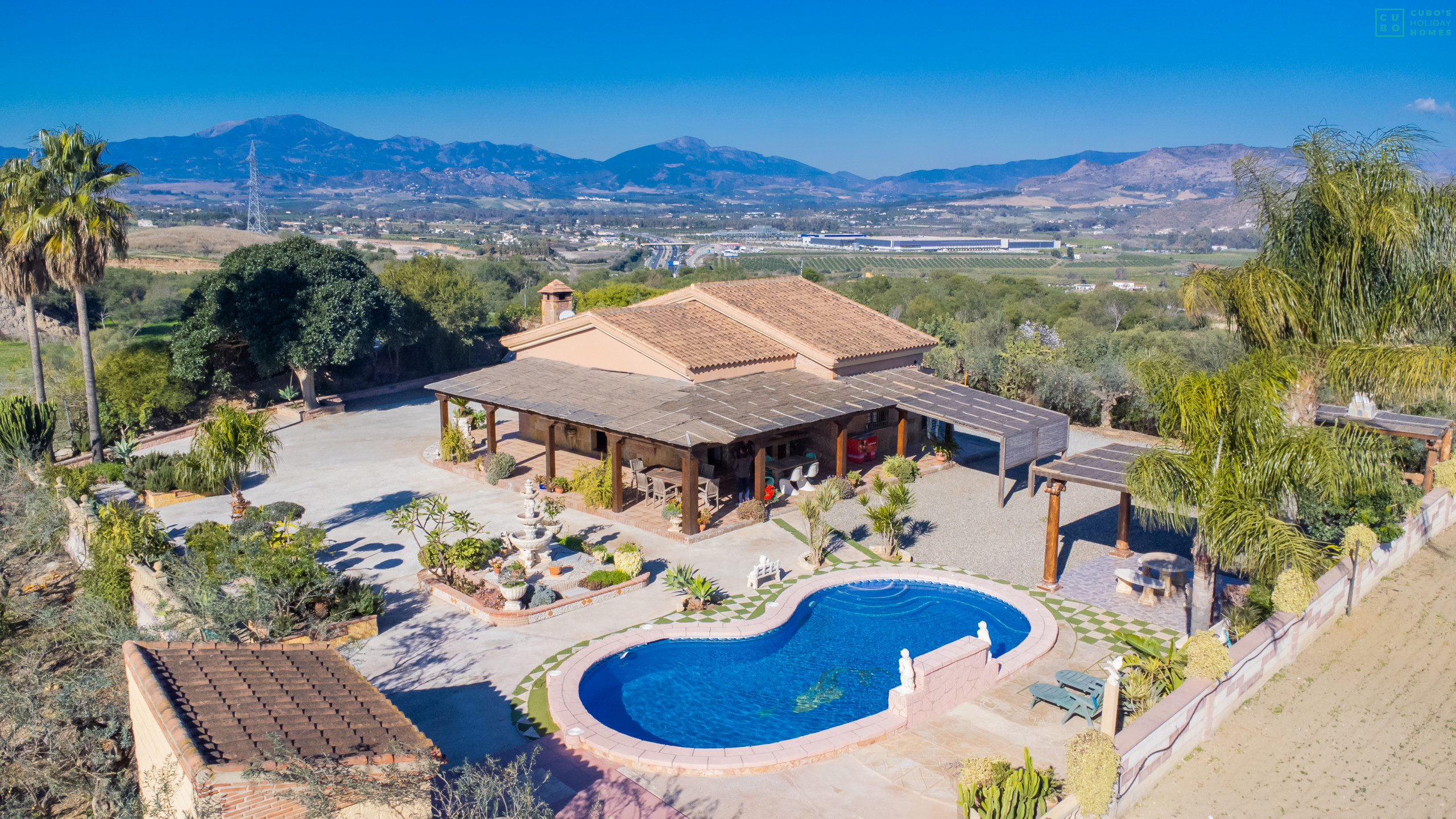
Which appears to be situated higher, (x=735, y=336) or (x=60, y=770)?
(x=735, y=336)

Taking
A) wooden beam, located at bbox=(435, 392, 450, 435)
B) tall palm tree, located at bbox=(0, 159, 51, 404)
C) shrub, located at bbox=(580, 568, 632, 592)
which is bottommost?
shrub, located at bbox=(580, 568, 632, 592)

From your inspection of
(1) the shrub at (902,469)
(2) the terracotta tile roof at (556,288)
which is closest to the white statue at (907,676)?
(1) the shrub at (902,469)

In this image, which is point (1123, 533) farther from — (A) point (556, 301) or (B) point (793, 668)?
(A) point (556, 301)

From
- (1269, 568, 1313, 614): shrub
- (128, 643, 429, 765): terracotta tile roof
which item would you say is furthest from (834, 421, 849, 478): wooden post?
(128, 643, 429, 765): terracotta tile roof

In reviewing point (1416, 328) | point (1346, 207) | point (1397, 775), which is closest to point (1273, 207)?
point (1346, 207)

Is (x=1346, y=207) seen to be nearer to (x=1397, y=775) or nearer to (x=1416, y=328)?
(x=1416, y=328)

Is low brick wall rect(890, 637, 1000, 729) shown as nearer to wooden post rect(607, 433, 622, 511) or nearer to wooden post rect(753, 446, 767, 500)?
wooden post rect(753, 446, 767, 500)
